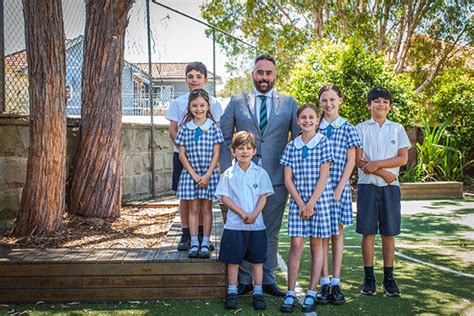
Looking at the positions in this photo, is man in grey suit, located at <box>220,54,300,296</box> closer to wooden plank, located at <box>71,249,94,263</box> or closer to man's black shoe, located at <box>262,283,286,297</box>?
man's black shoe, located at <box>262,283,286,297</box>

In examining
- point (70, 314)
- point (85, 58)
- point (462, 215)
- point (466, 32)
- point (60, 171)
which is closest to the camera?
point (70, 314)

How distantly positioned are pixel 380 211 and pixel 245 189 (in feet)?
4.00

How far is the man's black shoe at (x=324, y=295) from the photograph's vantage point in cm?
445

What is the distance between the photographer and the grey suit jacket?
4684mm

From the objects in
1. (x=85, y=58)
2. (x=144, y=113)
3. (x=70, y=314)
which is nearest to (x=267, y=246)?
(x=70, y=314)

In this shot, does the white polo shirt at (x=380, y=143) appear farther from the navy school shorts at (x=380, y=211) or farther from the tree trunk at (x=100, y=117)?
the tree trunk at (x=100, y=117)

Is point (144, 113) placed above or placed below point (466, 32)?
below

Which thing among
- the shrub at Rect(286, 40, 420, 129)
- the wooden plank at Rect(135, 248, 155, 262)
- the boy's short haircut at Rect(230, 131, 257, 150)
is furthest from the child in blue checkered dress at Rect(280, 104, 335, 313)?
the shrub at Rect(286, 40, 420, 129)

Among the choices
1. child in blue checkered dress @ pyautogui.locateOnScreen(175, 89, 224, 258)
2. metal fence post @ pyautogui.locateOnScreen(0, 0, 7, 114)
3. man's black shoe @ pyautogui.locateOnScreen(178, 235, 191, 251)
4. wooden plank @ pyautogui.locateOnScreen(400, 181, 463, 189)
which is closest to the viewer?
child in blue checkered dress @ pyautogui.locateOnScreen(175, 89, 224, 258)

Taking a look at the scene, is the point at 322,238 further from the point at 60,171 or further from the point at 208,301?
the point at 60,171

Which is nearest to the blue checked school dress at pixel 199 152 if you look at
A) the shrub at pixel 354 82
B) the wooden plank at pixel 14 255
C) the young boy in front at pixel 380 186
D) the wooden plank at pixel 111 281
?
the wooden plank at pixel 111 281

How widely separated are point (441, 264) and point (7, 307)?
13.5 ft

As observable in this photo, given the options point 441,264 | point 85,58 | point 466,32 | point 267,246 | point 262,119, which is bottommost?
point 441,264

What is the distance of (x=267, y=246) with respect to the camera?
15.4ft
